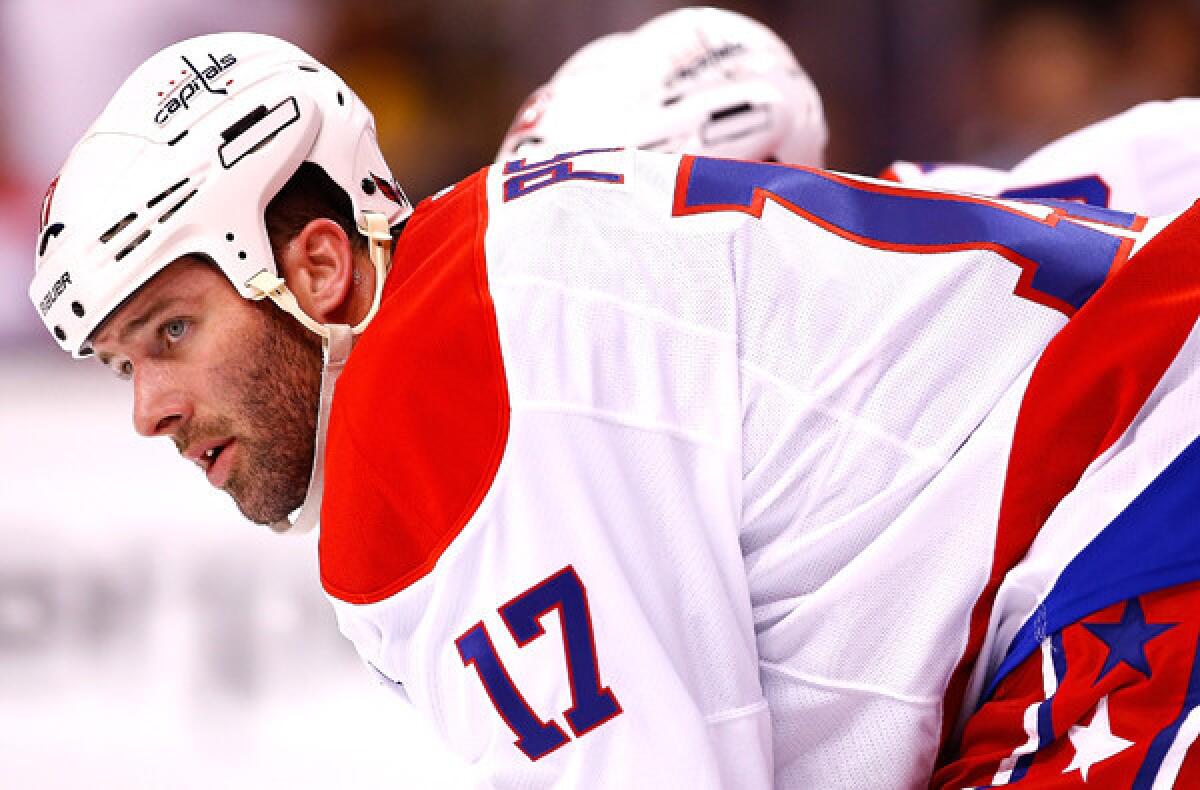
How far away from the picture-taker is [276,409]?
6.08 ft

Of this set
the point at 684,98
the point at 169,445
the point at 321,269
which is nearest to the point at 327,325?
the point at 321,269

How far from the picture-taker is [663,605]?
152 cm

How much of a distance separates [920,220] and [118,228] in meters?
0.85

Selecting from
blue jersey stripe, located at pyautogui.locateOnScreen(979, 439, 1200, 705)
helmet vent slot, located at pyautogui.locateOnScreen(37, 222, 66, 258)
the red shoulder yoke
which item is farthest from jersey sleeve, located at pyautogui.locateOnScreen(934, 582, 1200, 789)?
helmet vent slot, located at pyautogui.locateOnScreen(37, 222, 66, 258)

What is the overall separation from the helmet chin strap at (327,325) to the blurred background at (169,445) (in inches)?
34.1

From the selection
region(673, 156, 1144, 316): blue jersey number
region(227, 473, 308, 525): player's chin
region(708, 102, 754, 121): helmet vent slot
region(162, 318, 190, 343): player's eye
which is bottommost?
region(227, 473, 308, 525): player's chin

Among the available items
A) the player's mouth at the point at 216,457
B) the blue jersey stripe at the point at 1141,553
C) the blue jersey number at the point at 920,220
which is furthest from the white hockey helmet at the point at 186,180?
the blue jersey stripe at the point at 1141,553

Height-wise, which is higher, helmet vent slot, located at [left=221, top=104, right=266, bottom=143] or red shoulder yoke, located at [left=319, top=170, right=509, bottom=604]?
helmet vent slot, located at [left=221, top=104, right=266, bottom=143]

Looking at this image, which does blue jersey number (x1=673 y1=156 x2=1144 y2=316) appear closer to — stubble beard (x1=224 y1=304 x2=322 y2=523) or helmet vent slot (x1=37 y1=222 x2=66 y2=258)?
stubble beard (x1=224 y1=304 x2=322 y2=523)

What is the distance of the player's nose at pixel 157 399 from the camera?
6.04 ft

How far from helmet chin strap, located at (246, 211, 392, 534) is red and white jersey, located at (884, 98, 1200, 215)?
77 cm

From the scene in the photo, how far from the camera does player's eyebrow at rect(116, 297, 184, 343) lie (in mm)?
1844

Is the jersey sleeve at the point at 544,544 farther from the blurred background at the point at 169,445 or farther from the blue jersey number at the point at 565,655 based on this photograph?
the blurred background at the point at 169,445

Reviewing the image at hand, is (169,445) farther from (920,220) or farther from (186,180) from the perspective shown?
(920,220)
